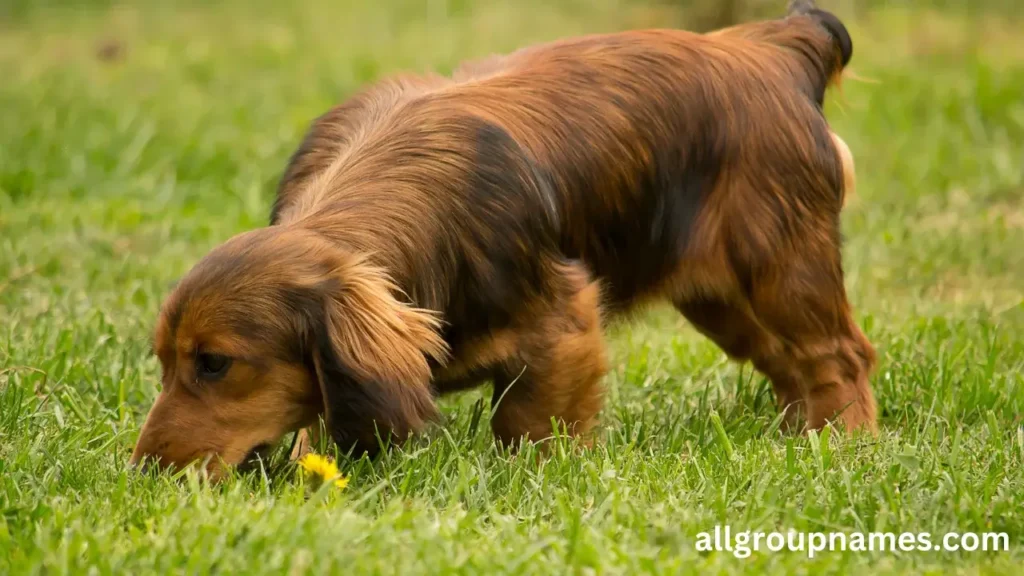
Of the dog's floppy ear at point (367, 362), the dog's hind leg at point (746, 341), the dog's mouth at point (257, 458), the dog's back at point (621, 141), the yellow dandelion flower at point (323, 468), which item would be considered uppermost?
the dog's back at point (621, 141)

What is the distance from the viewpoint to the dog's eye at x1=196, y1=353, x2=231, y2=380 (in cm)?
354

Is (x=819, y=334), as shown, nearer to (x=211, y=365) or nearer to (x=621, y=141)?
(x=621, y=141)

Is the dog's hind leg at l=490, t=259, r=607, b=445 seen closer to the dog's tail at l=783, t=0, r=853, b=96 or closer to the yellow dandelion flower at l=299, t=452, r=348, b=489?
the yellow dandelion flower at l=299, t=452, r=348, b=489

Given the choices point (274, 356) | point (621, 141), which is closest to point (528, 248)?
point (621, 141)

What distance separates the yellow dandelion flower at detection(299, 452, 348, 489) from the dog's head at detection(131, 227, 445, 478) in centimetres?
17

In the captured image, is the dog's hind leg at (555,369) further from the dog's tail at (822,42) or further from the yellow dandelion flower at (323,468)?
the dog's tail at (822,42)

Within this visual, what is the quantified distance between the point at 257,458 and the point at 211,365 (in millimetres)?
318

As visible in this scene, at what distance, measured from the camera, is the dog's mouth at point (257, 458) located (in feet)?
12.0

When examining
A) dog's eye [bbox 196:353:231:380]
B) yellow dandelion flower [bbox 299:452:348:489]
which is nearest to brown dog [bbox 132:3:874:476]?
dog's eye [bbox 196:353:231:380]

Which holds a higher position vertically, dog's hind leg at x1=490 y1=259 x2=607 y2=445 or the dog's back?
the dog's back

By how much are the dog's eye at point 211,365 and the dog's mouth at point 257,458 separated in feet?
0.79

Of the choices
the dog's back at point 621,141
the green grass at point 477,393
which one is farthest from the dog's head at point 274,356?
the dog's back at point 621,141

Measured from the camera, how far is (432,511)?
11.0 feet

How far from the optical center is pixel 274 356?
357 centimetres
